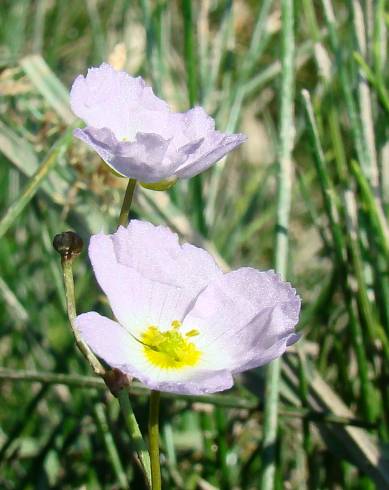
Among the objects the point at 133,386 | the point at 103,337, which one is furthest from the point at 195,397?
the point at 103,337

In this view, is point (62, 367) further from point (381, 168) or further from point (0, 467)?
point (381, 168)

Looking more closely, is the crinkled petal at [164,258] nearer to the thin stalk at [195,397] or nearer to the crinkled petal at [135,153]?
the crinkled petal at [135,153]

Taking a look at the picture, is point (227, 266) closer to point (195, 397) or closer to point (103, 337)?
point (195, 397)

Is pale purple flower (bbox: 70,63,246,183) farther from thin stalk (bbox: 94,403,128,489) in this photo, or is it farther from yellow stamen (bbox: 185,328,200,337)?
thin stalk (bbox: 94,403,128,489)

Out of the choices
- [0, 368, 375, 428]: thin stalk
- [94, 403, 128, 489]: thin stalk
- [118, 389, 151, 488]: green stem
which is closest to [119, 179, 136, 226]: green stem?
[118, 389, 151, 488]: green stem

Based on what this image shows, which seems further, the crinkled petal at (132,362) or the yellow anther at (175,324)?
the yellow anther at (175,324)

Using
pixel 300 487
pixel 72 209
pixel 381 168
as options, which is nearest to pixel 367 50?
pixel 381 168

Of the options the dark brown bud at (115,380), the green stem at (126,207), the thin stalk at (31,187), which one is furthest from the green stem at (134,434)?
the thin stalk at (31,187)
